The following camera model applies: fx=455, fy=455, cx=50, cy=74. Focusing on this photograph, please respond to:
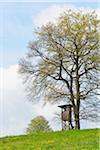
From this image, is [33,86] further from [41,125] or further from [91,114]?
[41,125]

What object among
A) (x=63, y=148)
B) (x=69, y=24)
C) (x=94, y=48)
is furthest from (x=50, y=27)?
(x=63, y=148)

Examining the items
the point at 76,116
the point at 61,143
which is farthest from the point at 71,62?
the point at 61,143

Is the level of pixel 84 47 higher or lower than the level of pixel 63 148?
higher

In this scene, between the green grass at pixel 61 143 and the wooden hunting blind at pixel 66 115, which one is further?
the wooden hunting blind at pixel 66 115

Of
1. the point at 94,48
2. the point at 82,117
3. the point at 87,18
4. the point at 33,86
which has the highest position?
the point at 87,18

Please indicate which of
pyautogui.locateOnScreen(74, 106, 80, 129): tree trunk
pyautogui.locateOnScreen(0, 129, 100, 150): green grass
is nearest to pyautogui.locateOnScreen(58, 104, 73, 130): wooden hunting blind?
pyautogui.locateOnScreen(74, 106, 80, 129): tree trunk

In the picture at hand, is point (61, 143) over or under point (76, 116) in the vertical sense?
under

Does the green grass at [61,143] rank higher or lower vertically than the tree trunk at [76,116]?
lower

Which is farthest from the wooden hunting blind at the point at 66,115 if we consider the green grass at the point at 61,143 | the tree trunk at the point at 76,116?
the green grass at the point at 61,143

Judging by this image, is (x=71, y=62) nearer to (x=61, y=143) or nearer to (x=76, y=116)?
(x=76, y=116)

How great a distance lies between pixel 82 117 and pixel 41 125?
41.5ft

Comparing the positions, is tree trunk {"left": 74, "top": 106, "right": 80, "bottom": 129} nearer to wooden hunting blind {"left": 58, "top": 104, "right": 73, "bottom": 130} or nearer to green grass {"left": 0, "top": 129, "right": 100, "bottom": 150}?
wooden hunting blind {"left": 58, "top": 104, "right": 73, "bottom": 130}

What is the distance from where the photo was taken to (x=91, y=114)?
34.7 m

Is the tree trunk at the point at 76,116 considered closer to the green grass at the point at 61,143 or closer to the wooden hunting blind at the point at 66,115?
the wooden hunting blind at the point at 66,115
